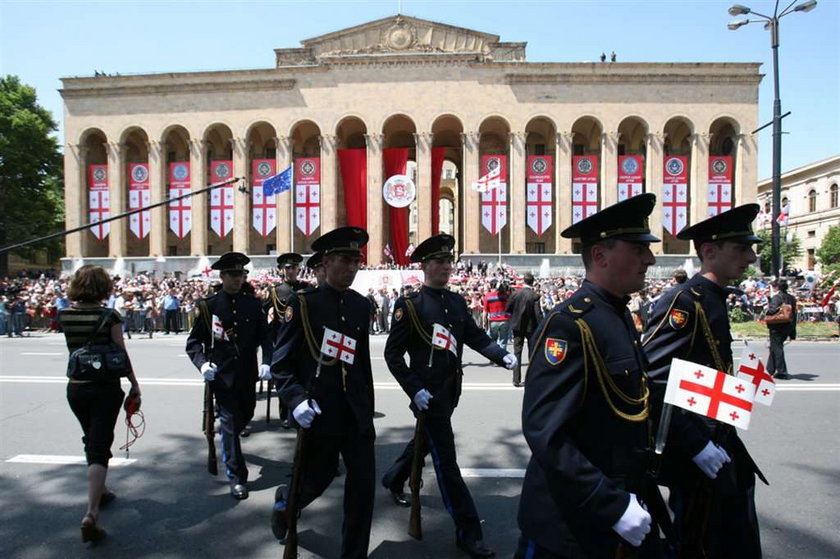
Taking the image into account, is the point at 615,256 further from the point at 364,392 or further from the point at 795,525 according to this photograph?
the point at 795,525

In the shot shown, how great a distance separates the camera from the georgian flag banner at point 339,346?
12.4ft

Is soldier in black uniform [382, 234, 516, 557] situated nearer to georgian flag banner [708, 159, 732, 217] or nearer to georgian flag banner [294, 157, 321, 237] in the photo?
georgian flag banner [294, 157, 321, 237]

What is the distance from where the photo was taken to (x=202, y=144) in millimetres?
39500

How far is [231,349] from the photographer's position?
5.34m

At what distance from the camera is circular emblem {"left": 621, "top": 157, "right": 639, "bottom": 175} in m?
36.3

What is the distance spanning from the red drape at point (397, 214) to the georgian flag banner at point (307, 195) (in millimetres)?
5023

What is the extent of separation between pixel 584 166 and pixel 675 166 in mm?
6111

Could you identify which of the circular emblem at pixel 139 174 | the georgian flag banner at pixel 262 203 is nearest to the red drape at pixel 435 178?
the georgian flag banner at pixel 262 203

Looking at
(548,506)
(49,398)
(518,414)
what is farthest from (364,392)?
(49,398)

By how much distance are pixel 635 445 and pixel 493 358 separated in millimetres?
2462

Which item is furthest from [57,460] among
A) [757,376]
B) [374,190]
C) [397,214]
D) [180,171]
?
[180,171]

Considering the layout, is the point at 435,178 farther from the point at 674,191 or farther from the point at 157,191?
the point at 157,191

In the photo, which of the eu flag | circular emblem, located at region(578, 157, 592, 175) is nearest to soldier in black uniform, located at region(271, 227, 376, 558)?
the eu flag

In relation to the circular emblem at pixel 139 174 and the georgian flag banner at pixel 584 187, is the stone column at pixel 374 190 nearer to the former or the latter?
the georgian flag banner at pixel 584 187
